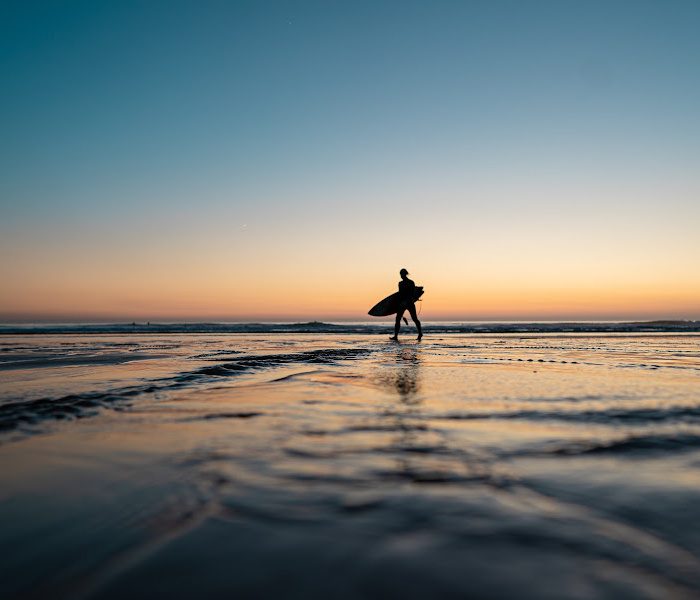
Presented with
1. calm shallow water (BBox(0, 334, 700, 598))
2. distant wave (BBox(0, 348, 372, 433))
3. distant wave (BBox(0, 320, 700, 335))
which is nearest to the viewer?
calm shallow water (BBox(0, 334, 700, 598))

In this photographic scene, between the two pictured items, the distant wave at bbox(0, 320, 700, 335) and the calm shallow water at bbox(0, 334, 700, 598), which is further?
the distant wave at bbox(0, 320, 700, 335)

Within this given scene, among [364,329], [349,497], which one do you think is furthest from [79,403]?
[364,329]

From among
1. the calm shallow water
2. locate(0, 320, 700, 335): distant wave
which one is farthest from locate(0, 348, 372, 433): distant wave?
locate(0, 320, 700, 335): distant wave

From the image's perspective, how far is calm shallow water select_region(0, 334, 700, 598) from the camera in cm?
129

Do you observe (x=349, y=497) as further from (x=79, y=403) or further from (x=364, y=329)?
(x=364, y=329)

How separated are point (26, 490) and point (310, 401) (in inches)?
95.8

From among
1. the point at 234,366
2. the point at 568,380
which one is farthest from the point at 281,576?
the point at 234,366

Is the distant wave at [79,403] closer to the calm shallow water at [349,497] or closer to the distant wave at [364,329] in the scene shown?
the calm shallow water at [349,497]

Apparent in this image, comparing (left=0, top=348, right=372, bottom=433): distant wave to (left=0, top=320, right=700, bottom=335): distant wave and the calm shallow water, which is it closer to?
the calm shallow water

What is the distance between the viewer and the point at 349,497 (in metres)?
1.90

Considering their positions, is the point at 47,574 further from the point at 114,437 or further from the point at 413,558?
the point at 114,437

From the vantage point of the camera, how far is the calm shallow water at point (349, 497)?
4.24 ft

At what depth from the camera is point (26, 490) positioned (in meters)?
1.97

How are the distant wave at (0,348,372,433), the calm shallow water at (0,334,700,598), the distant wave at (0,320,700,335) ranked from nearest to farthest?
the calm shallow water at (0,334,700,598) < the distant wave at (0,348,372,433) < the distant wave at (0,320,700,335)
